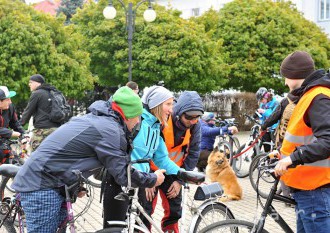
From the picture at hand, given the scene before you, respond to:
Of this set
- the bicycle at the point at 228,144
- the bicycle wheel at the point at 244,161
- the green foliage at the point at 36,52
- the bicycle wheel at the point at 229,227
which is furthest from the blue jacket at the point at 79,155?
the green foliage at the point at 36,52

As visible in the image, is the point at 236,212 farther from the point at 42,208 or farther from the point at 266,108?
the point at 42,208

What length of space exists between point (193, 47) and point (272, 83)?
511 cm

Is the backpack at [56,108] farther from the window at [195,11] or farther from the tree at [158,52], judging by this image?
the window at [195,11]

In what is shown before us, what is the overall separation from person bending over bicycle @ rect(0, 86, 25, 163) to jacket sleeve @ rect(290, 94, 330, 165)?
202 inches

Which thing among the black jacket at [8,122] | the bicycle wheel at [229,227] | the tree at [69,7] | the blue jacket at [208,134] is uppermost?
the tree at [69,7]

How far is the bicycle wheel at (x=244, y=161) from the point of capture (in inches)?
455

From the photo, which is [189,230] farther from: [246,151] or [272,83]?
[272,83]

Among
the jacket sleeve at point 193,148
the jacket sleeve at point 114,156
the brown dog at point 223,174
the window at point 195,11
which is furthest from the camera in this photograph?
the window at point 195,11

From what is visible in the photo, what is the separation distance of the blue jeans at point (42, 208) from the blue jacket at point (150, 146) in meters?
1.04

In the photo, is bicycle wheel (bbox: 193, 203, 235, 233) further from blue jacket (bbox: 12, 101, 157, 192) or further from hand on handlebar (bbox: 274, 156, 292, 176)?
hand on handlebar (bbox: 274, 156, 292, 176)

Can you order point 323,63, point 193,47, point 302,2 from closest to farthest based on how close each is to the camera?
point 193,47 < point 323,63 < point 302,2

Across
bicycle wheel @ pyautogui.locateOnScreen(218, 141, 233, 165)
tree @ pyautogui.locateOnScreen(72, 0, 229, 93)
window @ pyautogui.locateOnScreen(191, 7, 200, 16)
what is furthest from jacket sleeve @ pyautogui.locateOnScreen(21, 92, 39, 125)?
window @ pyautogui.locateOnScreen(191, 7, 200, 16)

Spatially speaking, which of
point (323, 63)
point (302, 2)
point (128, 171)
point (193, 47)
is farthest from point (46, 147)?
point (302, 2)

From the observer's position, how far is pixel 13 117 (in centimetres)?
867
